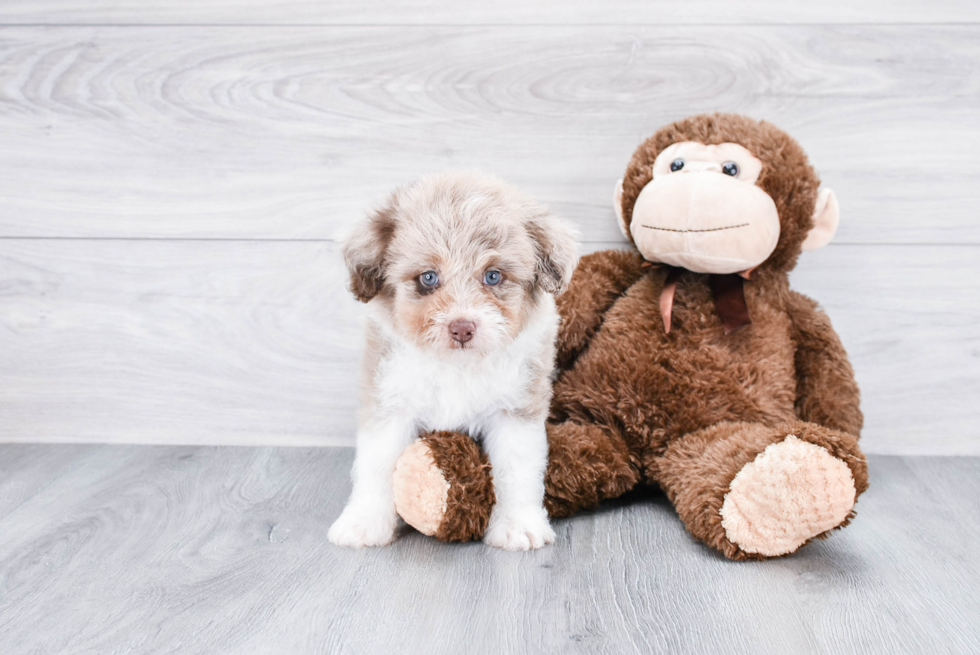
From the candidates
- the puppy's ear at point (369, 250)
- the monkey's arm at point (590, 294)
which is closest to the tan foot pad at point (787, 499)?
the monkey's arm at point (590, 294)

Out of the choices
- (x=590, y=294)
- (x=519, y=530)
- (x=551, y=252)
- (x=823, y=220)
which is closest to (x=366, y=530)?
(x=519, y=530)

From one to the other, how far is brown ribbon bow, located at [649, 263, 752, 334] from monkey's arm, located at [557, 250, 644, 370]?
11 centimetres

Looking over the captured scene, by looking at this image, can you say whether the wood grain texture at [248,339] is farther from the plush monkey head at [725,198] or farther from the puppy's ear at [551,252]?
the puppy's ear at [551,252]

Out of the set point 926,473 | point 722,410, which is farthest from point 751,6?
point 926,473

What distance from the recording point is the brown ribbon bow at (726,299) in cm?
162

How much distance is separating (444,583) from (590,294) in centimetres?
75

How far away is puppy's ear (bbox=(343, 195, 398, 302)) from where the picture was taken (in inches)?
52.7

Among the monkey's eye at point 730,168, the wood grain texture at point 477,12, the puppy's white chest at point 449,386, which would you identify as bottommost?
the puppy's white chest at point 449,386

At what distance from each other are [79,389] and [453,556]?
1277 mm

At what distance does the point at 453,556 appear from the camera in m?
1.35

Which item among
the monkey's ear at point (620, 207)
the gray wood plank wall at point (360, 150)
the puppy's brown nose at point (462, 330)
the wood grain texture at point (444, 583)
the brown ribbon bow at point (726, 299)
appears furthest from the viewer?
the gray wood plank wall at point (360, 150)

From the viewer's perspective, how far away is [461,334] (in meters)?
1.25

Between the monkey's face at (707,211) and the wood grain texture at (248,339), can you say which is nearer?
the monkey's face at (707,211)

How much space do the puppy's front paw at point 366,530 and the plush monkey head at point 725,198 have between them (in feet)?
2.60
